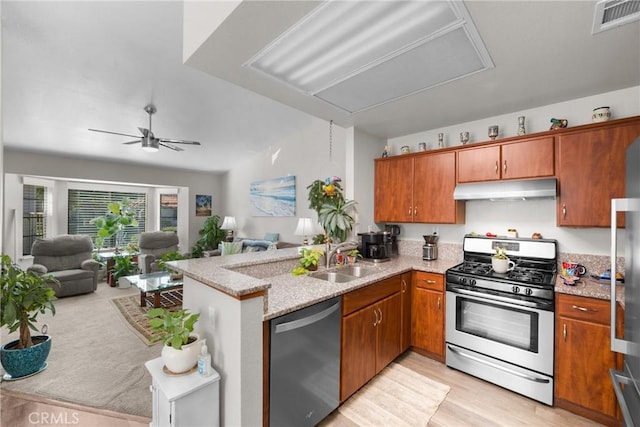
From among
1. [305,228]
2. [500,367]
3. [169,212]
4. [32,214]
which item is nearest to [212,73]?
[305,228]

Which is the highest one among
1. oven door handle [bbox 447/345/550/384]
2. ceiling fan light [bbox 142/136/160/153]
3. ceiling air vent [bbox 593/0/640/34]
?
ceiling air vent [bbox 593/0/640/34]

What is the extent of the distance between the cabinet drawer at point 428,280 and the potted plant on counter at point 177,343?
81.4 inches

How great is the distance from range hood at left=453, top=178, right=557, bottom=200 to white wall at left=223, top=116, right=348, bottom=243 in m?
1.23

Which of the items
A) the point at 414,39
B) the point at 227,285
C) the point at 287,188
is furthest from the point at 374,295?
the point at 287,188

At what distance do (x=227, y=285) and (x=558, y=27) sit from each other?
2.29 meters

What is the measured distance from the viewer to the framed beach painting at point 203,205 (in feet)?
23.3

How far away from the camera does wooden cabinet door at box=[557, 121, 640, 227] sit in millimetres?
2090

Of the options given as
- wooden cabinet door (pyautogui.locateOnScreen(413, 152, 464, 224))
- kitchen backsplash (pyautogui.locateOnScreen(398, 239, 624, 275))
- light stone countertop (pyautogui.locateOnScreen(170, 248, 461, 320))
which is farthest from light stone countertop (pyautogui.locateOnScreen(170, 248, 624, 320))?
wooden cabinet door (pyautogui.locateOnScreen(413, 152, 464, 224))

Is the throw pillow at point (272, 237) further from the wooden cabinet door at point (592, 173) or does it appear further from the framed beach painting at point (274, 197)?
the wooden cabinet door at point (592, 173)

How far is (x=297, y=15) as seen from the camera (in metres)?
1.40

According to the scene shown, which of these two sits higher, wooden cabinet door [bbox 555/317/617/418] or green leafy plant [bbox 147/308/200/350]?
green leafy plant [bbox 147/308/200/350]

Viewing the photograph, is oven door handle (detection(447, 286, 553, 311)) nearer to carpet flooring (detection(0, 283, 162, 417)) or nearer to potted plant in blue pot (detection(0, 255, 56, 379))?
carpet flooring (detection(0, 283, 162, 417))

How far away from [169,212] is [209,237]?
1435 mm

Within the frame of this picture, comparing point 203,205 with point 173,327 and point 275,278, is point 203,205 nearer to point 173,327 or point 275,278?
point 275,278
